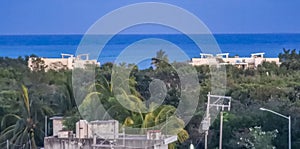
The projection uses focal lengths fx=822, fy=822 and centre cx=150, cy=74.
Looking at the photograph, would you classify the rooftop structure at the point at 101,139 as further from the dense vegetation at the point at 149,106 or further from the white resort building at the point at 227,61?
the white resort building at the point at 227,61

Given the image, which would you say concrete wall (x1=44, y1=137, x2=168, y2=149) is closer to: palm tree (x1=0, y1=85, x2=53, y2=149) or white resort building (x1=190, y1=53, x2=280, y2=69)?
palm tree (x1=0, y1=85, x2=53, y2=149)

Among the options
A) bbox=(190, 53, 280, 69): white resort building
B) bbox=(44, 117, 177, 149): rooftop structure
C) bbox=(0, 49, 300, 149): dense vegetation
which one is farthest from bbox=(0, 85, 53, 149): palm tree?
bbox=(190, 53, 280, 69): white resort building

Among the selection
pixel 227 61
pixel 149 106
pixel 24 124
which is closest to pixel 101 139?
pixel 149 106

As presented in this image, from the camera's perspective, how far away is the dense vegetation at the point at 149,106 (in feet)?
83.2

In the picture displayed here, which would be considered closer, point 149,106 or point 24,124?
point 149,106

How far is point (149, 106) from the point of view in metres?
26.0

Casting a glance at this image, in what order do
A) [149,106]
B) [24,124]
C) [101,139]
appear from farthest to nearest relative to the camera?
[24,124] → [149,106] → [101,139]

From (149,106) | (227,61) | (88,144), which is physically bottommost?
(88,144)

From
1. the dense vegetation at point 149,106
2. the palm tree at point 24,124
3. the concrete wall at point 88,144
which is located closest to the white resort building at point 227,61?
the dense vegetation at point 149,106

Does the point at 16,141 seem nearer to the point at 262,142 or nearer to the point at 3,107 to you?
the point at 3,107

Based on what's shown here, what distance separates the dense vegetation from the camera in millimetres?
25359

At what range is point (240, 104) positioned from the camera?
30.3 metres

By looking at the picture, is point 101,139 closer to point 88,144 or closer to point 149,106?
point 88,144

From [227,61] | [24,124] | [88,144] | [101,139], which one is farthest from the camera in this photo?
[227,61]
